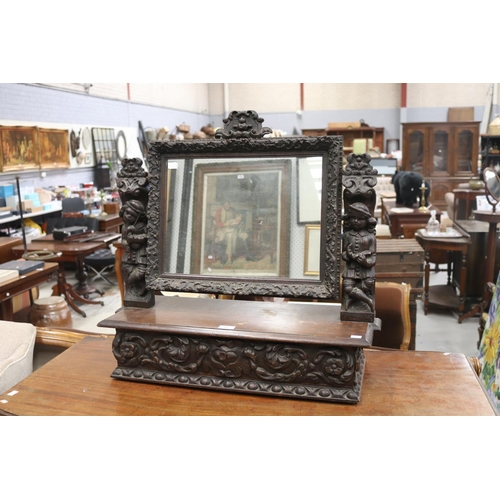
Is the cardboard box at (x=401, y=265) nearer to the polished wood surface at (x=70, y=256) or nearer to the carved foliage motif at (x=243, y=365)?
the carved foliage motif at (x=243, y=365)

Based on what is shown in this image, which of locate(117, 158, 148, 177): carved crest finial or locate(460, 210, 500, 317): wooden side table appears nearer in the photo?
locate(117, 158, 148, 177): carved crest finial

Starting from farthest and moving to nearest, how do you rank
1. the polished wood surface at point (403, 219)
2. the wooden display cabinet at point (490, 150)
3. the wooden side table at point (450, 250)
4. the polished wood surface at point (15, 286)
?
the wooden display cabinet at point (490, 150) → the polished wood surface at point (403, 219) → the wooden side table at point (450, 250) → the polished wood surface at point (15, 286)

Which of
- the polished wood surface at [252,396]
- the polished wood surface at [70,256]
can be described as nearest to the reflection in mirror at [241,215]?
the polished wood surface at [252,396]

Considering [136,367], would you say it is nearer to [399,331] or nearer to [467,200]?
[399,331]

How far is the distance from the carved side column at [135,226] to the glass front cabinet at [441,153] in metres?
11.5

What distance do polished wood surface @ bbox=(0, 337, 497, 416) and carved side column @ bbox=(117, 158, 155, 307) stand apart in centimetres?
29

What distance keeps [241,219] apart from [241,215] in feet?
0.05

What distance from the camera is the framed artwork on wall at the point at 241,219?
1803mm

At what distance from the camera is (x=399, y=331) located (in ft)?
8.33

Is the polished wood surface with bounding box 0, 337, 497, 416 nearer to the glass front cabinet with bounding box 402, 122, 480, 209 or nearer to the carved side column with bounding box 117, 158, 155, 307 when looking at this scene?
the carved side column with bounding box 117, 158, 155, 307

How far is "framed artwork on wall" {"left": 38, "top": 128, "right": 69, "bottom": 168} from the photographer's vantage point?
800cm

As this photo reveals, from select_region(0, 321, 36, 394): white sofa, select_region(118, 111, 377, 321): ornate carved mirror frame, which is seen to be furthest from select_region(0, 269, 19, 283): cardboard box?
select_region(118, 111, 377, 321): ornate carved mirror frame

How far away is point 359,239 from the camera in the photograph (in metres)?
1.71

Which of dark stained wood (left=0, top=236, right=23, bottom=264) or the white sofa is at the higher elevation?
the white sofa
